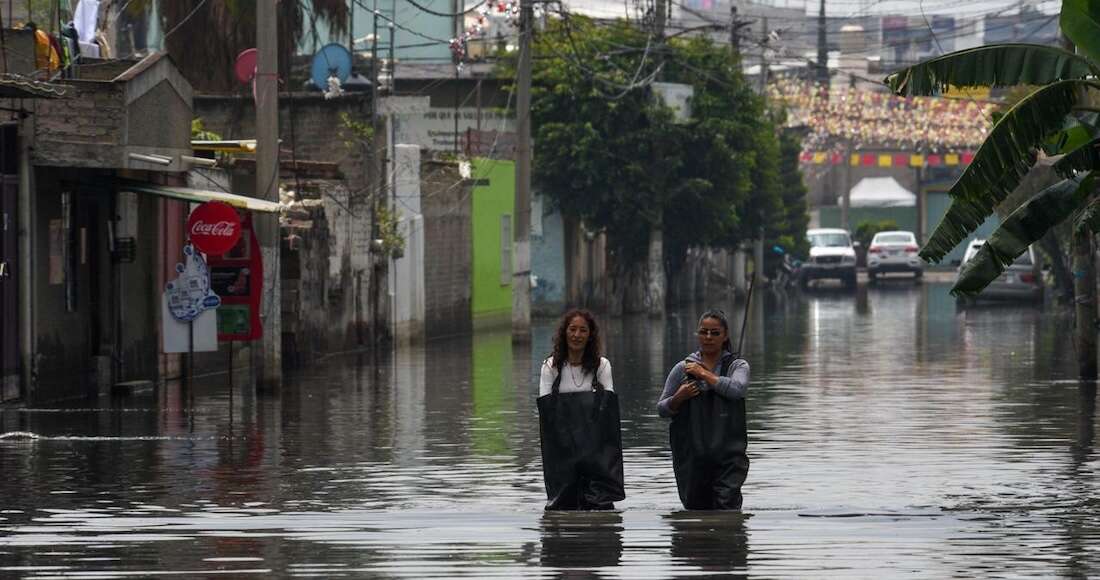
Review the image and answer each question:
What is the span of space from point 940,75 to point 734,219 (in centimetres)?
4395

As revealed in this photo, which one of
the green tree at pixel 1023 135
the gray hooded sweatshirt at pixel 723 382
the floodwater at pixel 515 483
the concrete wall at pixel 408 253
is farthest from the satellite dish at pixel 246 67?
the gray hooded sweatshirt at pixel 723 382

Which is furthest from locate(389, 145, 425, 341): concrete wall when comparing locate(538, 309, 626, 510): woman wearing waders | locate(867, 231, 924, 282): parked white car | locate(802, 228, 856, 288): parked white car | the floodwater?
locate(867, 231, 924, 282): parked white car

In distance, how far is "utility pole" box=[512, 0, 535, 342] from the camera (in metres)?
42.6

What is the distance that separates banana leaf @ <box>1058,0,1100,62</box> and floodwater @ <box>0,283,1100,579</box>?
129 inches

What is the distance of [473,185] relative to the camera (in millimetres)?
51000

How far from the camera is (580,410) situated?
13711mm

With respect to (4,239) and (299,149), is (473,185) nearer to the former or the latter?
(299,149)

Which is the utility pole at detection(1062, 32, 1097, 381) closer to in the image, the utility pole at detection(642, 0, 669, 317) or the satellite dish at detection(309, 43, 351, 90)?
the satellite dish at detection(309, 43, 351, 90)

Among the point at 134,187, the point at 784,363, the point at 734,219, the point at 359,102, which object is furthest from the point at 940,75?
the point at 734,219

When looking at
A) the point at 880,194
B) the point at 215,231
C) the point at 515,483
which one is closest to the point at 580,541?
the point at 515,483

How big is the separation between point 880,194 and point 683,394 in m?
103

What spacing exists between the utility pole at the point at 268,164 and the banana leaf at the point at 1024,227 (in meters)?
12.1

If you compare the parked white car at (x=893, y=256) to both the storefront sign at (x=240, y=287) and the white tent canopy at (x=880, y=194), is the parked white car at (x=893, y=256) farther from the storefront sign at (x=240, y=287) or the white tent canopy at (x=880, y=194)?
the storefront sign at (x=240, y=287)

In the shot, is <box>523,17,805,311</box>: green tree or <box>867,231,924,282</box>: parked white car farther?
<box>867,231,924,282</box>: parked white car
